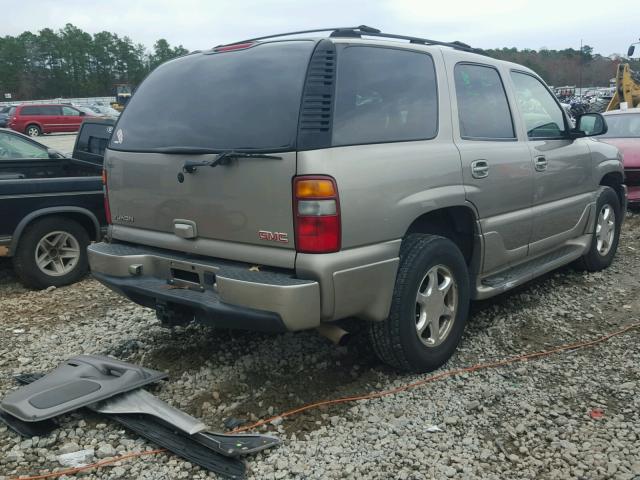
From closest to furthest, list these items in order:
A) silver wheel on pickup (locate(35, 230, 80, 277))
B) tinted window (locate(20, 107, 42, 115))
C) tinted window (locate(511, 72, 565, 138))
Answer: tinted window (locate(511, 72, 565, 138))
silver wheel on pickup (locate(35, 230, 80, 277))
tinted window (locate(20, 107, 42, 115))

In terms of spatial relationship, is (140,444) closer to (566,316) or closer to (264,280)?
(264,280)

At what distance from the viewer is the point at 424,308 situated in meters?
3.68

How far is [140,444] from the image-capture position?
3.06 meters

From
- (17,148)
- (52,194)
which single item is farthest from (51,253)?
(17,148)

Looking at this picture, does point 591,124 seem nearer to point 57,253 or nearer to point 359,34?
point 359,34

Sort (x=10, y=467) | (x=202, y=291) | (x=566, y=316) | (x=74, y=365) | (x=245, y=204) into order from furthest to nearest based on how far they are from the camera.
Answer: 1. (x=566, y=316)
2. (x=74, y=365)
3. (x=202, y=291)
4. (x=245, y=204)
5. (x=10, y=467)

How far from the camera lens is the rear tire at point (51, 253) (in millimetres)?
5707

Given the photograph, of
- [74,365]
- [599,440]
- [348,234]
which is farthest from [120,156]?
[599,440]

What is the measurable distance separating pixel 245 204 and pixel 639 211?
7987mm

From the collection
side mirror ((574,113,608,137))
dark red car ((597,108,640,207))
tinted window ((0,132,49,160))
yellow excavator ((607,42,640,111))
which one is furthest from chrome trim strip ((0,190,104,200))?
yellow excavator ((607,42,640,111))

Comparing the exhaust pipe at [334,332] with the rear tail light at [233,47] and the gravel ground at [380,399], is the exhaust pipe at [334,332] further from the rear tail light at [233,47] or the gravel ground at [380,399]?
the rear tail light at [233,47]

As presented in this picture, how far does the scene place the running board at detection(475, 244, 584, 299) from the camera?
421cm

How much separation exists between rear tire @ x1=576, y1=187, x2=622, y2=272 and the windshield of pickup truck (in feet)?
11.9

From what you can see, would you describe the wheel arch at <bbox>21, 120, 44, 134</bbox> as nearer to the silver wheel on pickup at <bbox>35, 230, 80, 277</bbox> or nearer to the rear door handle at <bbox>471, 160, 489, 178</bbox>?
the silver wheel on pickup at <bbox>35, 230, 80, 277</bbox>
